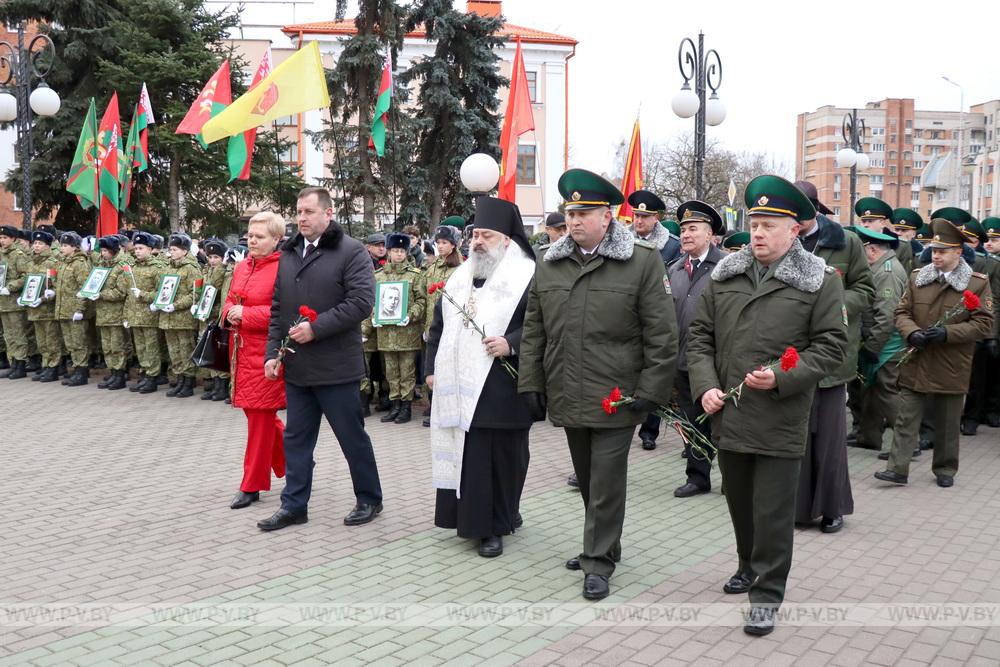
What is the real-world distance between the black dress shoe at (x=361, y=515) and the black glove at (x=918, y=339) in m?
4.47

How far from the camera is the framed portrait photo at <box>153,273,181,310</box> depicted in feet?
42.5

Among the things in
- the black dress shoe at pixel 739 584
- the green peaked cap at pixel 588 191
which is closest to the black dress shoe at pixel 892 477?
the black dress shoe at pixel 739 584

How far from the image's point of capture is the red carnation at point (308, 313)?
6285 millimetres

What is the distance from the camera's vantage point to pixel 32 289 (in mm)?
14484

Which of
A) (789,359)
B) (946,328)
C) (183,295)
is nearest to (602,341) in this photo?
(789,359)

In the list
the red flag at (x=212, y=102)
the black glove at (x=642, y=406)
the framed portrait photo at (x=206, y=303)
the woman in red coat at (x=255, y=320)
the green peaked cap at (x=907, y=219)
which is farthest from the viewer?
the red flag at (x=212, y=102)

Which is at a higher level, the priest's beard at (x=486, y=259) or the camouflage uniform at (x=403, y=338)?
the priest's beard at (x=486, y=259)

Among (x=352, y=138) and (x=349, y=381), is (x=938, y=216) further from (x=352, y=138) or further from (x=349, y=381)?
(x=352, y=138)

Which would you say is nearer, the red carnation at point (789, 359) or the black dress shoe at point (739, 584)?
the red carnation at point (789, 359)

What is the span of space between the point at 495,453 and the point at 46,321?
11.2m

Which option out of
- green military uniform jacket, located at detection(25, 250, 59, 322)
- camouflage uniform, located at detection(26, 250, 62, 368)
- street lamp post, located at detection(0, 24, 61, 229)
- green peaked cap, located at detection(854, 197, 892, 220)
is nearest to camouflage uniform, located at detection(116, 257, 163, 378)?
green military uniform jacket, located at detection(25, 250, 59, 322)

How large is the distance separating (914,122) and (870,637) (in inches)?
5101

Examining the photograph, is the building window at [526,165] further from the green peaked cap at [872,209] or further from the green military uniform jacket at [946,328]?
the green military uniform jacket at [946,328]

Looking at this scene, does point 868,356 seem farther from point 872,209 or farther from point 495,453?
point 495,453
